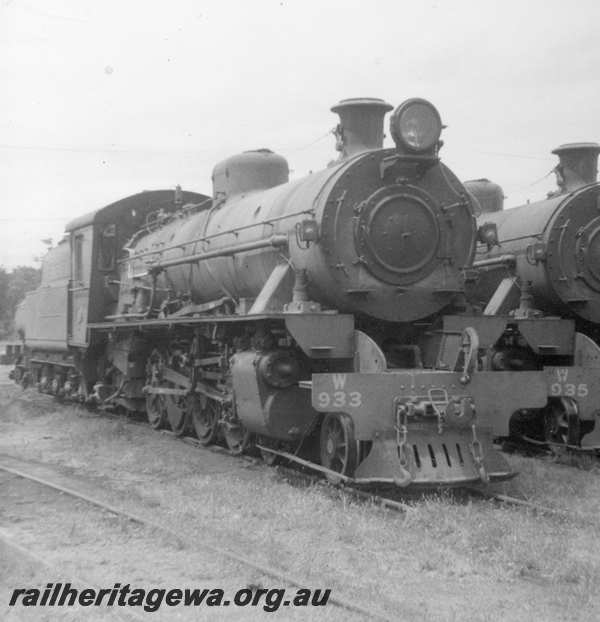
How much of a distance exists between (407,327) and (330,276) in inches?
49.2

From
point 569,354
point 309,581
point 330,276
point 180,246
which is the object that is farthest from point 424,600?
point 180,246

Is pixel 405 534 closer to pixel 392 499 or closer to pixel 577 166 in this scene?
pixel 392 499

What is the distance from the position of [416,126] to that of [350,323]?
2030 mm

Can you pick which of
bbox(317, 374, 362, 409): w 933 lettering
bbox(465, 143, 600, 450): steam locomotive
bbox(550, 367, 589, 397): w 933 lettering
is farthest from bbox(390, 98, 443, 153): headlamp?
bbox(550, 367, 589, 397): w 933 lettering

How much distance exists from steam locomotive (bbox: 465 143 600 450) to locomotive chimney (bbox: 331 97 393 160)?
1.94 m

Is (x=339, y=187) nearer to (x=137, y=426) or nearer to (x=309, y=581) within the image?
(x=309, y=581)

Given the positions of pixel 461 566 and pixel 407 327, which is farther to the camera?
pixel 407 327

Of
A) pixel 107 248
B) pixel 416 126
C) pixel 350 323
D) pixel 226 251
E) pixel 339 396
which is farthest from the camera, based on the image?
pixel 107 248

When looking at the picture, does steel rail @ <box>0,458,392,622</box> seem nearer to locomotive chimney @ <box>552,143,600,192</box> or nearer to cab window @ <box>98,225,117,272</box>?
cab window @ <box>98,225,117,272</box>

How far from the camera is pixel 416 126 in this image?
28.2 feet

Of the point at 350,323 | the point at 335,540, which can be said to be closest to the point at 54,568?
the point at 335,540

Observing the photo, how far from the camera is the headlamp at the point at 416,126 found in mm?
8492

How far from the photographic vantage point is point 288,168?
11688 millimetres

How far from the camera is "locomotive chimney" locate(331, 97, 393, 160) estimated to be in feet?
30.1
